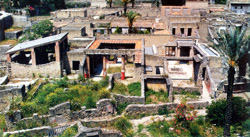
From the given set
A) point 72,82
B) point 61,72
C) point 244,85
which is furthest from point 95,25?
point 244,85

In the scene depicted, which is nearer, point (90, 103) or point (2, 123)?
point (2, 123)

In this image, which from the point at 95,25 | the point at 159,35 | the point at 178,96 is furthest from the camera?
the point at 95,25

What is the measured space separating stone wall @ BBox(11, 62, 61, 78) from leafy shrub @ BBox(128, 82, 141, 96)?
9860mm

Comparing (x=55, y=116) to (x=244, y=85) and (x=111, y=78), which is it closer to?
(x=111, y=78)

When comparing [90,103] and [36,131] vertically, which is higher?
[90,103]

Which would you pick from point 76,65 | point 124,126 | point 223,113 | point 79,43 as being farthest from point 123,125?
point 79,43

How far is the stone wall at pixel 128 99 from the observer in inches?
997

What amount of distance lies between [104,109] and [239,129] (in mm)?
11219

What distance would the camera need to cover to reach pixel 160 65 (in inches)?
1339

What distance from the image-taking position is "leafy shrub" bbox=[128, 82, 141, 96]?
27466mm

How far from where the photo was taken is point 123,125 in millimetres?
22031

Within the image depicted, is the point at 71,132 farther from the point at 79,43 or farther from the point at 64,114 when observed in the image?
the point at 79,43

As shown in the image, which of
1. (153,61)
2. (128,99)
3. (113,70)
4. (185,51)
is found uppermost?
(185,51)

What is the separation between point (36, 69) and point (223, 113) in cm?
2248
